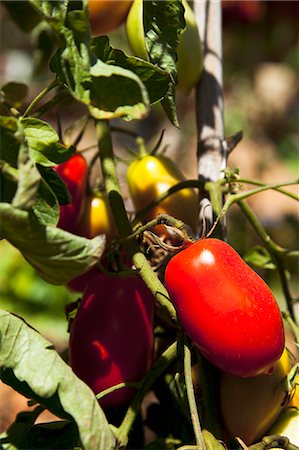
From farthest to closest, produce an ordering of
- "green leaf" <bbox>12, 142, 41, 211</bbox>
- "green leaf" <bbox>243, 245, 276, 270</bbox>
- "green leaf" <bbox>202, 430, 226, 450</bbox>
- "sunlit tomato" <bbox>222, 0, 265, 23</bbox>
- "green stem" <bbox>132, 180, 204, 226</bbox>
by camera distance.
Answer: "sunlit tomato" <bbox>222, 0, 265, 23</bbox>
"green leaf" <bbox>243, 245, 276, 270</bbox>
"green stem" <bbox>132, 180, 204, 226</bbox>
"green leaf" <bbox>202, 430, 226, 450</bbox>
"green leaf" <bbox>12, 142, 41, 211</bbox>

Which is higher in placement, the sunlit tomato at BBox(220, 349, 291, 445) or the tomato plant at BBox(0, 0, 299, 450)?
the tomato plant at BBox(0, 0, 299, 450)

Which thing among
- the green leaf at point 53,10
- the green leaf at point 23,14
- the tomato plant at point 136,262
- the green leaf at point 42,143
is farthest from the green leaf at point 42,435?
the green leaf at point 23,14

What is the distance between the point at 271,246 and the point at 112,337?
202 mm

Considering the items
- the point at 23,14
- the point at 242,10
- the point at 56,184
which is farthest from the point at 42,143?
the point at 242,10

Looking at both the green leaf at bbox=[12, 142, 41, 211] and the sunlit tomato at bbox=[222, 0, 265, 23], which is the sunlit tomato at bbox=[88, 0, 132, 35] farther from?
the sunlit tomato at bbox=[222, 0, 265, 23]

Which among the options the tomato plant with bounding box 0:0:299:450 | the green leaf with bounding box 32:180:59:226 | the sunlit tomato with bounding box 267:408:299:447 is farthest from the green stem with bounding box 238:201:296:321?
the green leaf with bounding box 32:180:59:226

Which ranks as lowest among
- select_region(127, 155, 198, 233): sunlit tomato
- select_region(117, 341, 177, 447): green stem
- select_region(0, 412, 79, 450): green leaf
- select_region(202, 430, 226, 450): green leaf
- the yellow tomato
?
select_region(0, 412, 79, 450): green leaf

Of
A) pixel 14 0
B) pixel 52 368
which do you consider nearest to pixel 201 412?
pixel 52 368

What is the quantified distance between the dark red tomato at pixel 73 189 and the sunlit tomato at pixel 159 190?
6 cm

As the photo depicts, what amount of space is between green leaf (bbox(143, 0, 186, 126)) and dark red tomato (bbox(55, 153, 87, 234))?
19 cm

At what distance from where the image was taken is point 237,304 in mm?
513

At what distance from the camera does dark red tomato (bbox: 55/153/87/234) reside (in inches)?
27.1

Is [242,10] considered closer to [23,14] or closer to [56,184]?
[23,14]

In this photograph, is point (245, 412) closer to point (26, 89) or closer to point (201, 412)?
point (201, 412)
